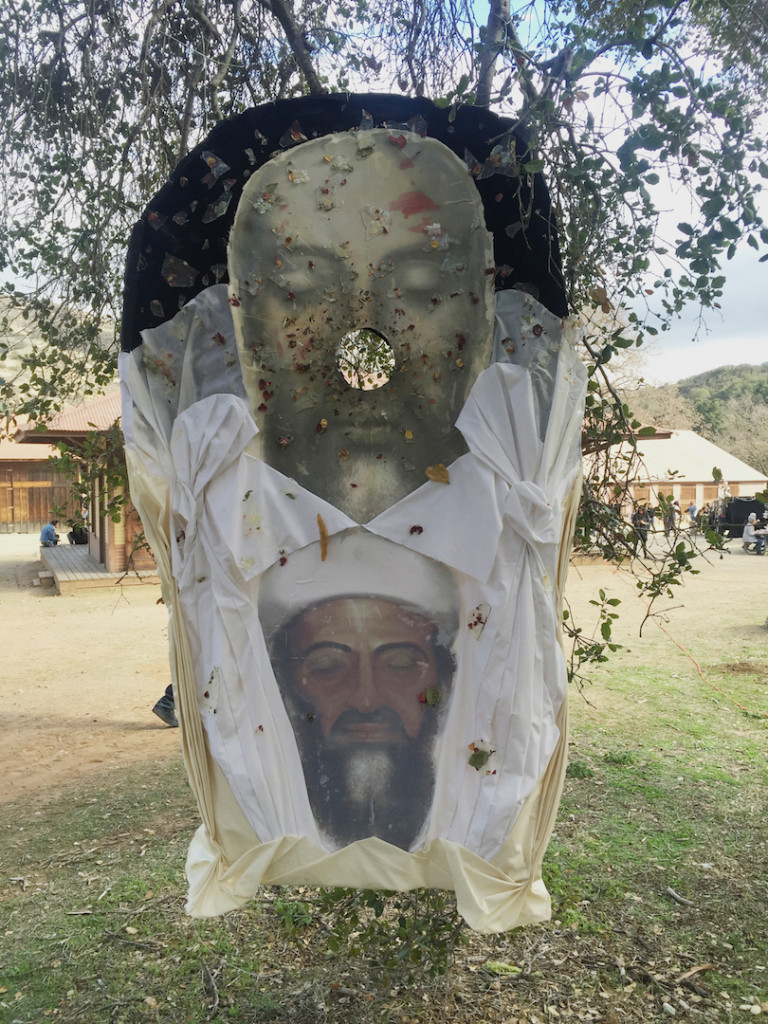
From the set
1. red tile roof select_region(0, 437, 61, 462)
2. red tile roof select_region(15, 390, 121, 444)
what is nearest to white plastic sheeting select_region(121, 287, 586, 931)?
red tile roof select_region(15, 390, 121, 444)

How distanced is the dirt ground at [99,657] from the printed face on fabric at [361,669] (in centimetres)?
248

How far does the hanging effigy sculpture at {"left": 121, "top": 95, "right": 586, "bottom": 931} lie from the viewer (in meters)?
3.03

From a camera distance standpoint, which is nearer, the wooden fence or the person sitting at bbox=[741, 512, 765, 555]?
the person sitting at bbox=[741, 512, 765, 555]

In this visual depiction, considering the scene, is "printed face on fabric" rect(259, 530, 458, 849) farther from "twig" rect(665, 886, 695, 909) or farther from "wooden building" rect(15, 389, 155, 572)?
"wooden building" rect(15, 389, 155, 572)

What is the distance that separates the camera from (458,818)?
9.86ft

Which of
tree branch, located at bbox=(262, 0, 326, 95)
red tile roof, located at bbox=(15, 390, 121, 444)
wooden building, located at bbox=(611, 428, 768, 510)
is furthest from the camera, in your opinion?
wooden building, located at bbox=(611, 428, 768, 510)

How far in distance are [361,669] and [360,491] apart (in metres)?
0.71

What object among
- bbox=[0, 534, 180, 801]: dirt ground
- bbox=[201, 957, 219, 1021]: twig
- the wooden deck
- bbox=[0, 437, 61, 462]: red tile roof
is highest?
bbox=[0, 437, 61, 462]: red tile roof

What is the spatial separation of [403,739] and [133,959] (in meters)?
2.46

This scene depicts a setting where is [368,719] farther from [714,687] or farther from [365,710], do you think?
[714,687]

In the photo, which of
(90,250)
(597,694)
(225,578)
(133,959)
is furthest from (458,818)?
(597,694)

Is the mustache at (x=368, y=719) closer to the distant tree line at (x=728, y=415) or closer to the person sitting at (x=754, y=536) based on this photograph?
the person sitting at (x=754, y=536)

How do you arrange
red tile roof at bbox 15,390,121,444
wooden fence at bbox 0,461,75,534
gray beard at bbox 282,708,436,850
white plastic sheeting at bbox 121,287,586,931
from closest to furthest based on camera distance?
white plastic sheeting at bbox 121,287,586,931 < gray beard at bbox 282,708,436,850 < red tile roof at bbox 15,390,121,444 < wooden fence at bbox 0,461,75,534

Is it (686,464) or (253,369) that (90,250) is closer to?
(253,369)
